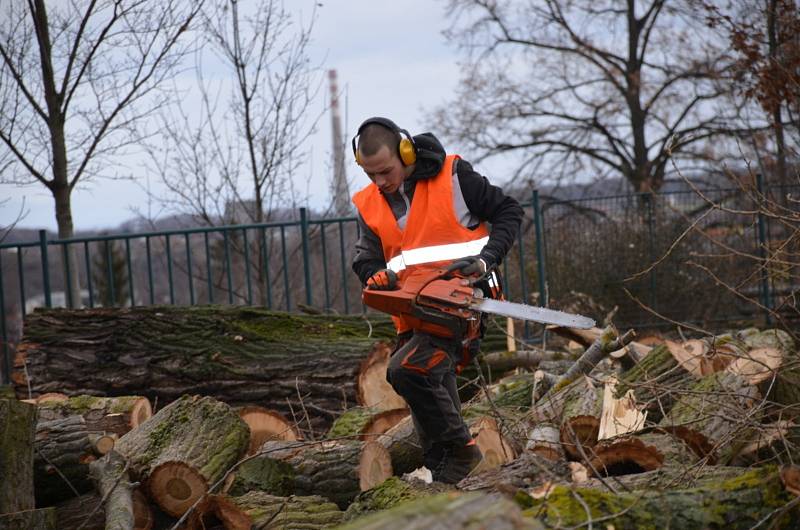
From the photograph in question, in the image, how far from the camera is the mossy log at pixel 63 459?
4.15m

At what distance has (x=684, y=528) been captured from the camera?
2625mm

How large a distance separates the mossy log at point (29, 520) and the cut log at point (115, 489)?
0.22 m

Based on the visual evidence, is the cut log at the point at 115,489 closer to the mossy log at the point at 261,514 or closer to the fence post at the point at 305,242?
the mossy log at the point at 261,514

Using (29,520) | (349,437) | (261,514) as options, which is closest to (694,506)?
(261,514)

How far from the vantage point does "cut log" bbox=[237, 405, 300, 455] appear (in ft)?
16.1

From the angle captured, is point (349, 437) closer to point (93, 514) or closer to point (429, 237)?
point (429, 237)

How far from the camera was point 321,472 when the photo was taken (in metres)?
4.35

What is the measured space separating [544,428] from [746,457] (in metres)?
Result: 0.91

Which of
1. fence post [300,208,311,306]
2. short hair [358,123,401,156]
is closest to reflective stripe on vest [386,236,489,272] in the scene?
short hair [358,123,401,156]

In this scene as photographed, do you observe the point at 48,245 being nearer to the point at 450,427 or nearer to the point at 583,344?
the point at 583,344

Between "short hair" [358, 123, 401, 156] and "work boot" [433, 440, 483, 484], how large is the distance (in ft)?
4.34

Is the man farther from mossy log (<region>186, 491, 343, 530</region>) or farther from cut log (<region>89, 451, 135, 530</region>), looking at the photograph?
cut log (<region>89, 451, 135, 530</region>)

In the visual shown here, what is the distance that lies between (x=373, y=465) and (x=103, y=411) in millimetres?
1613

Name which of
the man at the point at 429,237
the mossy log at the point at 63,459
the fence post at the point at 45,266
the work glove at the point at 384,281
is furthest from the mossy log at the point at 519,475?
the fence post at the point at 45,266
